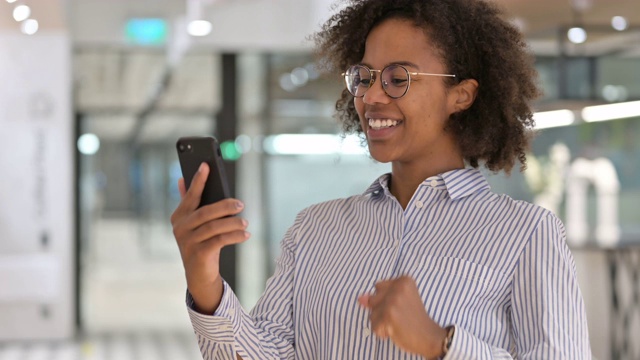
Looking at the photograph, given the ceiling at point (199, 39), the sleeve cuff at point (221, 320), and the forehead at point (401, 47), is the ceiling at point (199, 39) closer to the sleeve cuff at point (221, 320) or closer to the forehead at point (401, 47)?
the forehead at point (401, 47)

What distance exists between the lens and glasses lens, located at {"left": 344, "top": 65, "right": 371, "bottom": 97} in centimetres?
164

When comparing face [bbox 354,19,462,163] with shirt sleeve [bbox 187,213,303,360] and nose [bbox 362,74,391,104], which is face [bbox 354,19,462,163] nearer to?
nose [bbox 362,74,391,104]

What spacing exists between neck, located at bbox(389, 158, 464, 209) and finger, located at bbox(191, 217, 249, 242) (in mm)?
462

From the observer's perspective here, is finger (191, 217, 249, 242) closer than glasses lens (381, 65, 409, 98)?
Yes

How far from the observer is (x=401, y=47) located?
1.64 meters

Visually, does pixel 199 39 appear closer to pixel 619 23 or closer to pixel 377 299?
pixel 619 23

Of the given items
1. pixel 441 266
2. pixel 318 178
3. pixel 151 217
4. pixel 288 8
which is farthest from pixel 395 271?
pixel 151 217

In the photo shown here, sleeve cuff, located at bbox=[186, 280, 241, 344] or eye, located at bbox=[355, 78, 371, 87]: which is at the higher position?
eye, located at bbox=[355, 78, 371, 87]

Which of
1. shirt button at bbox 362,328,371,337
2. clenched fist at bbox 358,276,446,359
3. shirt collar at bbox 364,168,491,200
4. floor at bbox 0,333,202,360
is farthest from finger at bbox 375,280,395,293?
floor at bbox 0,333,202,360

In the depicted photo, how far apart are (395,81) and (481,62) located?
231 mm

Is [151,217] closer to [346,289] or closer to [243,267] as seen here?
[243,267]

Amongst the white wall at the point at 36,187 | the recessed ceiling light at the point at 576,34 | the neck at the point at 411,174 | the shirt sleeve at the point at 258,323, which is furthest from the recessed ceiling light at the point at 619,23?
the shirt sleeve at the point at 258,323

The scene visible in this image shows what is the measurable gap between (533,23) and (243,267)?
3.46 metres

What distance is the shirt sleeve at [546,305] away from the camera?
1448 millimetres
